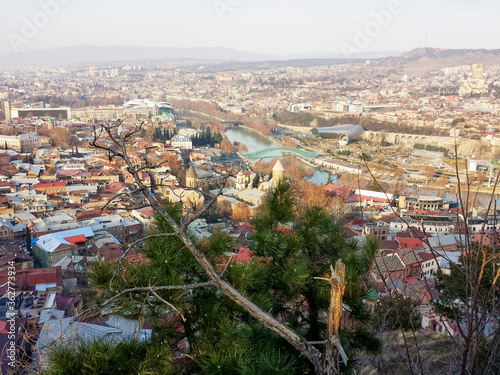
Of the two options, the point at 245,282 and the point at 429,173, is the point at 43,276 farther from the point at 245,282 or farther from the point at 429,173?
the point at 429,173

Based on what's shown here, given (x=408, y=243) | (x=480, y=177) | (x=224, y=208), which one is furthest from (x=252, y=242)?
(x=480, y=177)

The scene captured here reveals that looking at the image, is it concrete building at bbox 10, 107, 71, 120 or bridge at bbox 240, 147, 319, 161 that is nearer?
bridge at bbox 240, 147, 319, 161

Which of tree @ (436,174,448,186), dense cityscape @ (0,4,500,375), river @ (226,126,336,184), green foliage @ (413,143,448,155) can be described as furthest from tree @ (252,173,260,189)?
green foliage @ (413,143,448,155)

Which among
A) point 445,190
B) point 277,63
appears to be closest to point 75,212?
point 445,190

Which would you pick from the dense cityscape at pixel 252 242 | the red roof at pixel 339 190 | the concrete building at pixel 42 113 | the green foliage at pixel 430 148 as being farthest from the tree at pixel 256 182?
the concrete building at pixel 42 113

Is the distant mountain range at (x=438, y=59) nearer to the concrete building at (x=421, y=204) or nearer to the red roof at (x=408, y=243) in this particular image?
the concrete building at (x=421, y=204)

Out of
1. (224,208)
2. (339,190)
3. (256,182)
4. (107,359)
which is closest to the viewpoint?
(107,359)

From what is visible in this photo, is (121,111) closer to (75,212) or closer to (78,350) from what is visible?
(75,212)

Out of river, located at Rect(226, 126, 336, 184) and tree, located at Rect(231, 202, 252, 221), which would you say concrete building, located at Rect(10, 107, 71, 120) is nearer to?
river, located at Rect(226, 126, 336, 184)

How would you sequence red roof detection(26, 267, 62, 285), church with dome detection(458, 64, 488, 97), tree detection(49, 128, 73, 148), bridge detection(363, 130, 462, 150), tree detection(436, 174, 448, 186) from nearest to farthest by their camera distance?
red roof detection(26, 267, 62, 285) → tree detection(436, 174, 448, 186) → tree detection(49, 128, 73, 148) → bridge detection(363, 130, 462, 150) → church with dome detection(458, 64, 488, 97)
